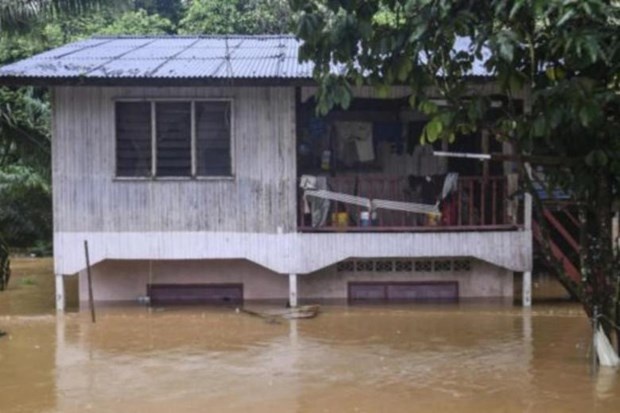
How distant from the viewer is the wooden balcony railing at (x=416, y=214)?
12531 millimetres

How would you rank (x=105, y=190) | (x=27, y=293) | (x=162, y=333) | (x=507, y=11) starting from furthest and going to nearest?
1. (x=27, y=293)
2. (x=105, y=190)
3. (x=162, y=333)
4. (x=507, y=11)

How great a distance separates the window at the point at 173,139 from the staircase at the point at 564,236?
4722mm

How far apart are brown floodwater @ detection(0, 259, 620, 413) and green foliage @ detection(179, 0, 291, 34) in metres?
12.3

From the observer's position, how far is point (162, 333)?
10883mm

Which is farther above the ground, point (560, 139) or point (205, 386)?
point (560, 139)

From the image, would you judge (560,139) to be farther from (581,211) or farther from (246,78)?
(246,78)

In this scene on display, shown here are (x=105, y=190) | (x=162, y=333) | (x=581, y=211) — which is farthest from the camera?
(x=105, y=190)

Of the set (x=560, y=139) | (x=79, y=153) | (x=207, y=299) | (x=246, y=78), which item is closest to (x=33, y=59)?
(x=79, y=153)

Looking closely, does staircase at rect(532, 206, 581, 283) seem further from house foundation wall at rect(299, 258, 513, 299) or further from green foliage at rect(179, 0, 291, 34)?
green foliage at rect(179, 0, 291, 34)

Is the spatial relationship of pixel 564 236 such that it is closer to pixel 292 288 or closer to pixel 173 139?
pixel 292 288

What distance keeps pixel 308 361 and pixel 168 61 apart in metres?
5.68

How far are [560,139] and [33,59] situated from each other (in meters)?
8.09

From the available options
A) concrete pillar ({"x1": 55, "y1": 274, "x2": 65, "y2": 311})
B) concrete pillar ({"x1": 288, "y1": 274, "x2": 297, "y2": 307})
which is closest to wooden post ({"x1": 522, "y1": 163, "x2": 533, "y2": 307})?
concrete pillar ({"x1": 288, "y1": 274, "x2": 297, "y2": 307})

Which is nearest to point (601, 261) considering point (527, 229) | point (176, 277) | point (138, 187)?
point (527, 229)
